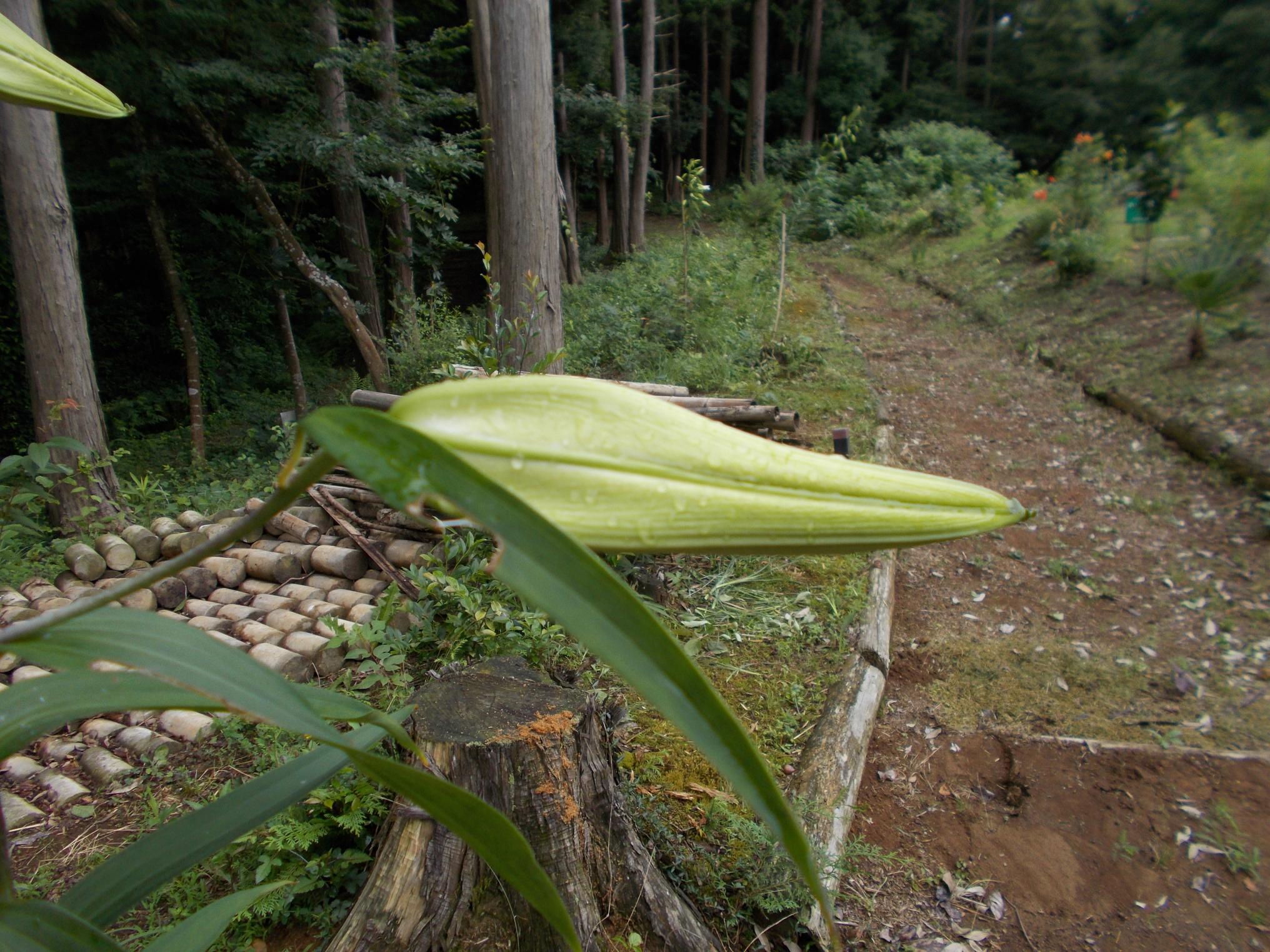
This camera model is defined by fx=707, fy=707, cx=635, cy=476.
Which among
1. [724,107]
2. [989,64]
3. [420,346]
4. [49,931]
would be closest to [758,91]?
[724,107]

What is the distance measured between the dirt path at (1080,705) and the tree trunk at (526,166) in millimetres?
2223

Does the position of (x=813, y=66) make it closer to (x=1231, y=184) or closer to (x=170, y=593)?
(x=1231, y=184)

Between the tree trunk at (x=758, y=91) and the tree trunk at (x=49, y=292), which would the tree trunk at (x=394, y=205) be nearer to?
the tree trunk at (x=49, y=292)

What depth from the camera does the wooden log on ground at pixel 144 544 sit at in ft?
11.2

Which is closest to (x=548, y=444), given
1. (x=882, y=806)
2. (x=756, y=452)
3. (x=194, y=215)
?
(x=756, y=452)

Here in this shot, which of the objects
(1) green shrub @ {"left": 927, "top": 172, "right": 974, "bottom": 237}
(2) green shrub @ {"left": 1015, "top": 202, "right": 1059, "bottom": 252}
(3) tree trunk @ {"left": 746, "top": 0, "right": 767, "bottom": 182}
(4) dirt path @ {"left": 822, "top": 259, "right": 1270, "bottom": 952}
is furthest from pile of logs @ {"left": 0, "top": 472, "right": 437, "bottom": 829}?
(3) tree trunk @ {"left": 746, "top": 0, "right": 767, "bottom": 182}

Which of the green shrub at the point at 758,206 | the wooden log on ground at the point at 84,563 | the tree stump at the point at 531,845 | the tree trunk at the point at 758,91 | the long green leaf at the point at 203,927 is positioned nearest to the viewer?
the long green leaf at the point at 203,927

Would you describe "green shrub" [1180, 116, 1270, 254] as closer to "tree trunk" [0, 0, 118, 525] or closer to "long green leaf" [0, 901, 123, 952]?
"long green leaf" [0, 901, 123, 952]

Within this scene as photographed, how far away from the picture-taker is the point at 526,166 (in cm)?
343

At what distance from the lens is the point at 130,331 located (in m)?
7.54

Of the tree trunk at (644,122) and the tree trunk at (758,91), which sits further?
the tree trunk at (758,91)

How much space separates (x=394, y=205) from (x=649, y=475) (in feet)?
20.7

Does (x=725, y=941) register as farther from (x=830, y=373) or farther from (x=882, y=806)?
(x=830, y=373)

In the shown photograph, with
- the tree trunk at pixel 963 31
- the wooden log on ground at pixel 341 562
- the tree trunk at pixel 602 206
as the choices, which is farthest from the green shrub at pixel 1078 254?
the tree trunk at pixel 963 31
